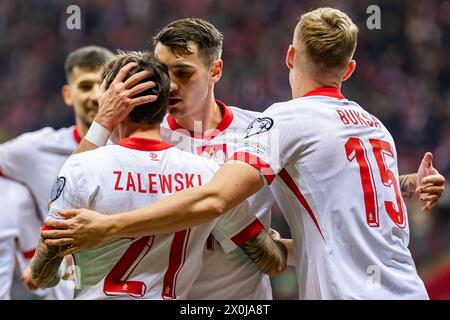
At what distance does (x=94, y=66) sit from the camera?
5.79 m

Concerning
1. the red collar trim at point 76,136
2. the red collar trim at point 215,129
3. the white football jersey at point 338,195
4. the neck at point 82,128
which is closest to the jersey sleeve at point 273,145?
the white football jersey at point 338,195

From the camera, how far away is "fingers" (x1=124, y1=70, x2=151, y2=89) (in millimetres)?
3293

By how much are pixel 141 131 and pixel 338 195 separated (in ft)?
2.78

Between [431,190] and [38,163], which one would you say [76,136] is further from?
[431,190]

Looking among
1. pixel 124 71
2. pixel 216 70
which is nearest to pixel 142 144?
pixel 124 71

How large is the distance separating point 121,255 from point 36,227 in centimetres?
267

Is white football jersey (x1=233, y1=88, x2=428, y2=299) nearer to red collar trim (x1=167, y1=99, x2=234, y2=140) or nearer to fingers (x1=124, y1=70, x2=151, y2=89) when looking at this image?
fingers (x1=124, y1=70, x2=151, y2=89)

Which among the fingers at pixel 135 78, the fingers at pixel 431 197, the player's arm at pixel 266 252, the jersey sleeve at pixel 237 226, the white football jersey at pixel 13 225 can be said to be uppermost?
the fingers at pixel 135 78

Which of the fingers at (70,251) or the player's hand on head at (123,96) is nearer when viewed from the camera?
the fingers at (70,251)

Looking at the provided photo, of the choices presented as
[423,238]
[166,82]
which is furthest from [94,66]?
[423,238]

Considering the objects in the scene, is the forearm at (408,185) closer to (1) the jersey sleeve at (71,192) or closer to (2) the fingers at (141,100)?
(2) the fingers at (141,100)

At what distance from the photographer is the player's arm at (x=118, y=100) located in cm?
326

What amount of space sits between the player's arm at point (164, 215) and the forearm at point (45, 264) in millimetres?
114

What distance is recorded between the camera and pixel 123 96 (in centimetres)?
326
